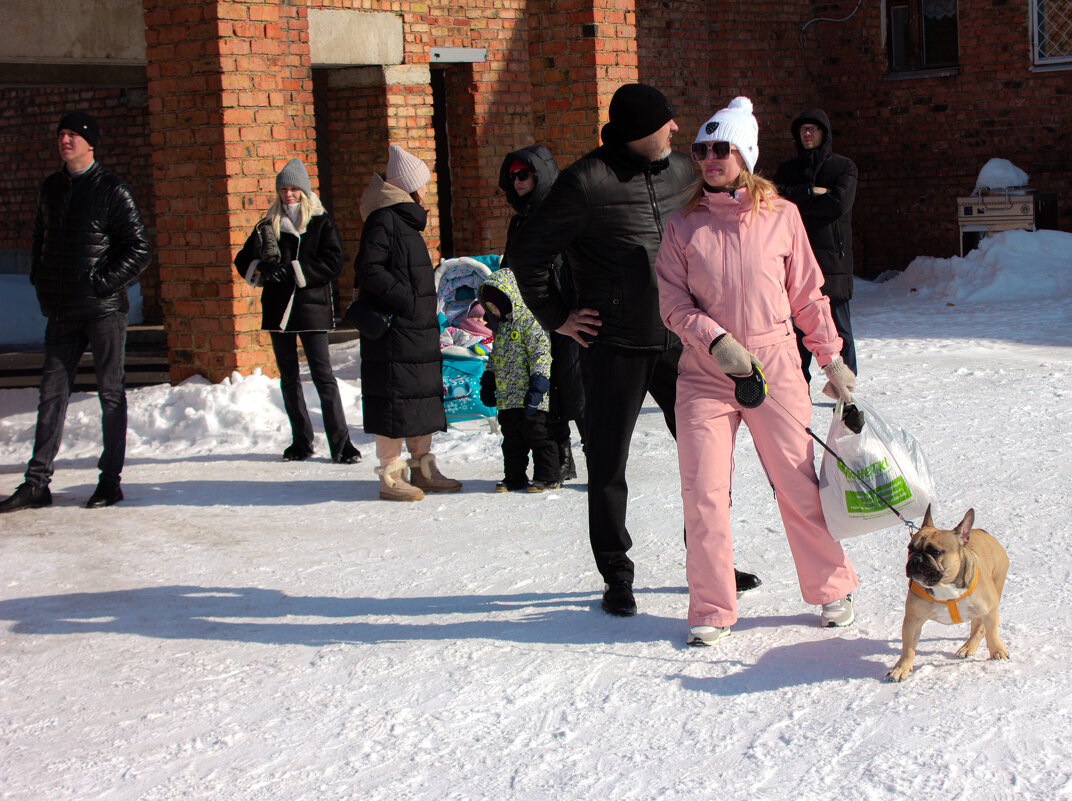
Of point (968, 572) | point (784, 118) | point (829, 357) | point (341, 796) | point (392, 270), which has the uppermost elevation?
point (784, 118)

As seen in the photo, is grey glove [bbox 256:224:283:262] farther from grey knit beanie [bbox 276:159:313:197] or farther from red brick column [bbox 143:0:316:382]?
red brick column [bbox 143:0:316:382]

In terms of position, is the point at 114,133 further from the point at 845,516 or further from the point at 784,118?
the point at 845,516

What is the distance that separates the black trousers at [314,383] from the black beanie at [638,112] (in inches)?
134

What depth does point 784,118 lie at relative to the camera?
15.1 m

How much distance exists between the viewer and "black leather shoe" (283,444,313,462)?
718 centimetres

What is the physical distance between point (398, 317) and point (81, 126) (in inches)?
76.5

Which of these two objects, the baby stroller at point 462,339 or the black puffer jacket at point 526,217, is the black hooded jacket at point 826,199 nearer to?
the black puffer jacket at point 526,217

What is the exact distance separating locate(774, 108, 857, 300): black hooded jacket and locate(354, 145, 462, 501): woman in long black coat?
2.38 metres

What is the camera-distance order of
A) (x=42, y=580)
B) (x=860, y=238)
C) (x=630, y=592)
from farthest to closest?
(x=860, y=238) → (x=42, y=580) → (x=630, y=592)

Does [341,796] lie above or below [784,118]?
below

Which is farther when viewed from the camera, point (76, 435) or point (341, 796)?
point (76, 435)

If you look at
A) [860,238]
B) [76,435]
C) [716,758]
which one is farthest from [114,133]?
[716,758]

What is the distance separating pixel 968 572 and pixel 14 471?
588 cm

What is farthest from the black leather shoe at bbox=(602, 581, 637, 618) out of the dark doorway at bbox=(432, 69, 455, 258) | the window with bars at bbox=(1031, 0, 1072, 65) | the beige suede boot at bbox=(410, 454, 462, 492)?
the window with bars at bbox=(1031, 0, 1072, 65)
